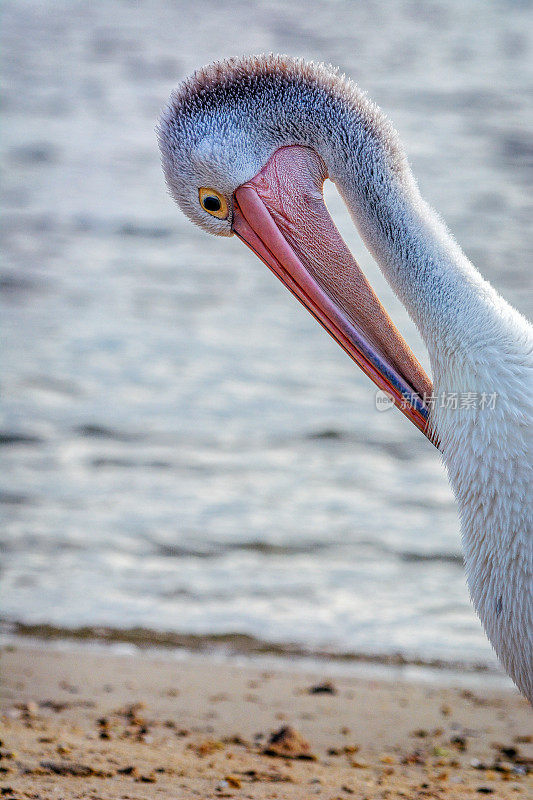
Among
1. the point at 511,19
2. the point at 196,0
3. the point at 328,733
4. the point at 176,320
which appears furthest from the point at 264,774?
the point at 196,0

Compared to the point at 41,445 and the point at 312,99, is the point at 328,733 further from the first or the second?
the point at 41,445

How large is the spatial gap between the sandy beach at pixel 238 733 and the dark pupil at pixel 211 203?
1.91m

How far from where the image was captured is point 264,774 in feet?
12.7

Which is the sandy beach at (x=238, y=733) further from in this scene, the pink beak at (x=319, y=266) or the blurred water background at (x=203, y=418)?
the pink beak at (x=319, y=266)

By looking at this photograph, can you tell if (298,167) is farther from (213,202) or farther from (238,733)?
(238,733)

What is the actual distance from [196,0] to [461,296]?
21001 mm

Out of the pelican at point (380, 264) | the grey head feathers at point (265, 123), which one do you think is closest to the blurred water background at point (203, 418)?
the pelican at point (380, 264)

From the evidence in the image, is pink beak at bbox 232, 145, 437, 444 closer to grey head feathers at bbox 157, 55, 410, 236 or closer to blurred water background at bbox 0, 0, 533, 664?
grey head feathers at bbox 157, 55, 410, 236

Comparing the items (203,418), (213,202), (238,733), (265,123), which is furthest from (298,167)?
(203,418)

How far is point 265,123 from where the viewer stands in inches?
141

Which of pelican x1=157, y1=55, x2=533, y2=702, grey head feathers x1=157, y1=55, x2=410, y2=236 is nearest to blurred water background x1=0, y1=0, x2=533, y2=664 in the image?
pelican x1=157, y1=55, x2=533, y2=702

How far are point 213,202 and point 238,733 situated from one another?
2.07 meters

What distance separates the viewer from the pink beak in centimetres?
354

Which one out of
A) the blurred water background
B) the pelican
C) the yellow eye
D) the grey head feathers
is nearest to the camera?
the pelican
